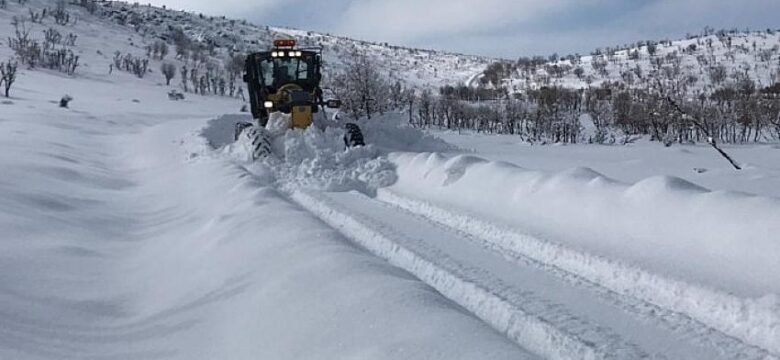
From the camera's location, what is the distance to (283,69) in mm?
13539

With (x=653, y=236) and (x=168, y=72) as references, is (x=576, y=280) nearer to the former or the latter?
(x=653, y=236)

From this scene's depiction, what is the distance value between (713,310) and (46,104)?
870 inches

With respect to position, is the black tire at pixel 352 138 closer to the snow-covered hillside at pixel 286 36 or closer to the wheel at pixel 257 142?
the wheel at pixel 257 142

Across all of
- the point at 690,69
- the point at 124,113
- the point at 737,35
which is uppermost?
the point at 737,35

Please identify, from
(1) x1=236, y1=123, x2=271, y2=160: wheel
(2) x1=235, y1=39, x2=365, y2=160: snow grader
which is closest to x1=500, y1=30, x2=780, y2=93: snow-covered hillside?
(2) x1=235, y1=39, x2=365, y2=160: snow grader

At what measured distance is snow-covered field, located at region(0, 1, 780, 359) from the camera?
3.65 m

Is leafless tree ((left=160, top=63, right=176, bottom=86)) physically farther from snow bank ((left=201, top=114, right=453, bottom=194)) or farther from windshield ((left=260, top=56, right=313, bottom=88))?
snow bank ((left=201, top=114, right=453, bottom=194))

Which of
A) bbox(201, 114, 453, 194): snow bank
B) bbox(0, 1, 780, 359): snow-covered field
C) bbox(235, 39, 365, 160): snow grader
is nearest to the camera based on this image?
bbox(0, 1, 780, 359): snow-covered field

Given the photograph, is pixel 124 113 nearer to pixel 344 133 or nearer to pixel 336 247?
pixel 344 133

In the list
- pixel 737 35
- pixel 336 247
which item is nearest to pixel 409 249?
pixel 336 247

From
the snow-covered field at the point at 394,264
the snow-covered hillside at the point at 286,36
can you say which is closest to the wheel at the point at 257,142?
the snow-covered field at the point at 394,264

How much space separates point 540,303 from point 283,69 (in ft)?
33.6

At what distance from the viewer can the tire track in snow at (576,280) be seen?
3527 millimetres

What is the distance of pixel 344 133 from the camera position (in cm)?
1143
